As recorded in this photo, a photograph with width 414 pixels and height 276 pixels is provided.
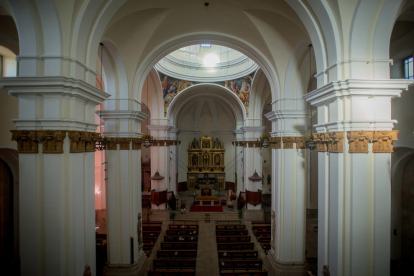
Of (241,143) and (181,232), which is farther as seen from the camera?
(241,143)

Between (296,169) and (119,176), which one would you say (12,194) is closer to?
(119,176)

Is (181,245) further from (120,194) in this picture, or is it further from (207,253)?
(120,194)

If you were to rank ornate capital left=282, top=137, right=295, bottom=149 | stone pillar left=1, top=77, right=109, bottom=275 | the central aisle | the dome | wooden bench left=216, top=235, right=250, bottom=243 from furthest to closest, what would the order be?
the dome < wooden bench left=216, top=235, right=250, bottom=243 < the central aisle < ornate capital left=282, top=137, right=295, bottom=149 < stone pillar left=1, top=77, right=109, bottom=275

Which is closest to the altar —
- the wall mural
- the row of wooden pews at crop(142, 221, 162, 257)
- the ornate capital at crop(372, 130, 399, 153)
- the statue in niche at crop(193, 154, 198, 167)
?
the row of wooden pews at crop(142, 221, 162, 257)

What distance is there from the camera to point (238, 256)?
9867 mm

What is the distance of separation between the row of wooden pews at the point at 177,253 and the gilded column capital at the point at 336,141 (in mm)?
6364

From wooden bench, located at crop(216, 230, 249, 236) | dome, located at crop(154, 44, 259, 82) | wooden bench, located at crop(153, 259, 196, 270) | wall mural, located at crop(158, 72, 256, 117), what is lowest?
wooden bench, located at crop(216, 230, 249, 236)

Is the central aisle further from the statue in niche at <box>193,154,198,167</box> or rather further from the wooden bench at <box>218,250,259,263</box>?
the statue in niche at <box>193,154,198,167</box>

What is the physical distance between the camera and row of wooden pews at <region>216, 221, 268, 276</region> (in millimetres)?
8247

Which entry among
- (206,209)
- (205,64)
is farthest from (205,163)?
(205,64)

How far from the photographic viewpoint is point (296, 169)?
8195 millimetres

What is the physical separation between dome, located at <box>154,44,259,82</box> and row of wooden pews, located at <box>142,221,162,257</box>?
366 inches

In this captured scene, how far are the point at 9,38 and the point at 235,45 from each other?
24.7 feet

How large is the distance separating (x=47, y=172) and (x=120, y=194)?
13.2 ft
